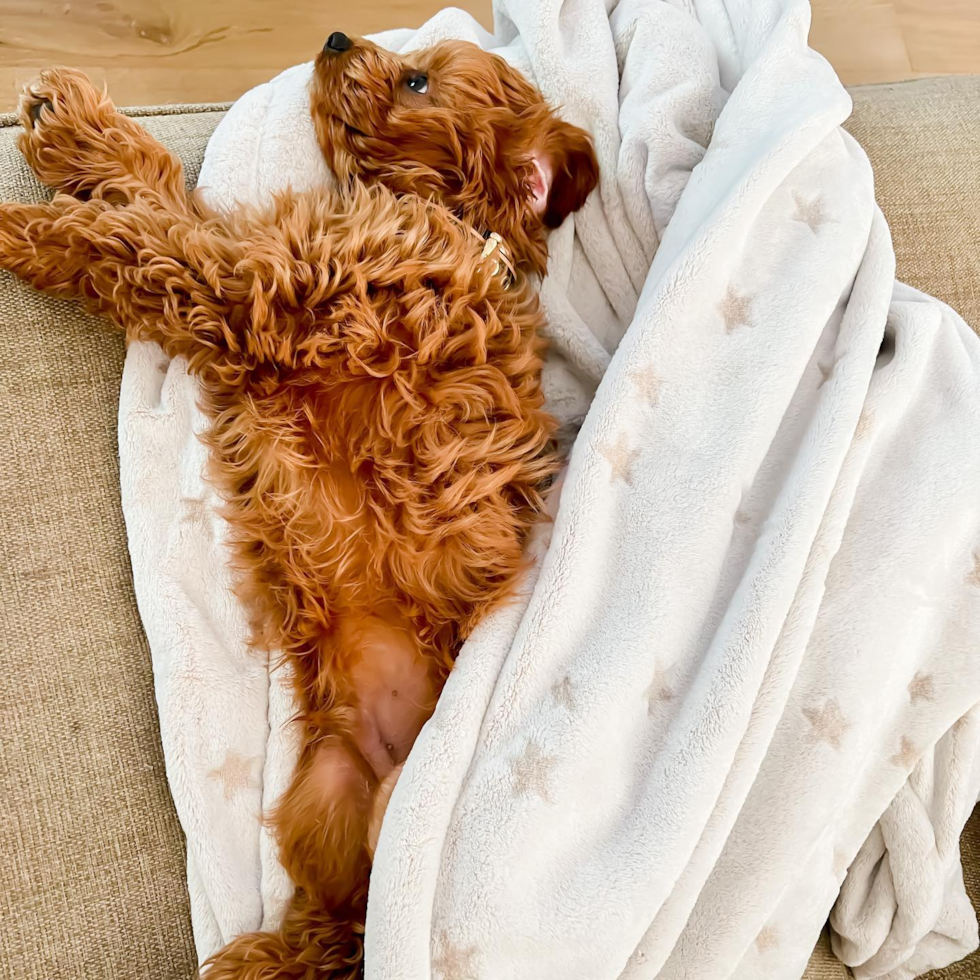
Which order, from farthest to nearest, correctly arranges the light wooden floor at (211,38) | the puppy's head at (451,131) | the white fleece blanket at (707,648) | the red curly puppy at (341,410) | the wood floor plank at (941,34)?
the wood floor plank at (941,34)
the light wooden floor at (211,38)
the puppy's head at (451,131)
the red curly puppy at (341,410)
the white fleece blanket at (707,648)

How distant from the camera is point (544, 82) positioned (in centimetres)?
159

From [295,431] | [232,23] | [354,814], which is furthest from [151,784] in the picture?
[232,23]

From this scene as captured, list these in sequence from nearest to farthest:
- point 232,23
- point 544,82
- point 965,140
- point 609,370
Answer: point 609,370 → point 544,82 → point 965,140 → point 232,23

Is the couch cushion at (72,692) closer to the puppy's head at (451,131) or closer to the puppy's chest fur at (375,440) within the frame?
the puppy's chest fur at (375,440)

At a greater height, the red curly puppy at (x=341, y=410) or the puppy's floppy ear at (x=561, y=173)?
the puppy's floppy ear at (x=561, y=173)

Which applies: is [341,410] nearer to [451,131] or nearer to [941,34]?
[451,131]

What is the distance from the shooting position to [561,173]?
1522 mm

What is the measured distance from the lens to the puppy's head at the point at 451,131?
1426 mm

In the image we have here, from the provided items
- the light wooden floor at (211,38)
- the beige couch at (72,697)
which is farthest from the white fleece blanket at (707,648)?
the light wooden floor at (211,38)

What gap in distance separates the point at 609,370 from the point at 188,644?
2.49 ft

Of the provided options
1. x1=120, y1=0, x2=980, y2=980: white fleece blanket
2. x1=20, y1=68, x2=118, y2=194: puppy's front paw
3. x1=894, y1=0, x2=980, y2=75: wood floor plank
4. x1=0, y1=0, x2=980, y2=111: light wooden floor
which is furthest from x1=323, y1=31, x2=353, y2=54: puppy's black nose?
x1=894, y1=0, x2=980, y2=75: wood floor plank

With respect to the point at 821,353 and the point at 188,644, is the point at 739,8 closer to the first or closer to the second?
the point at 821,353

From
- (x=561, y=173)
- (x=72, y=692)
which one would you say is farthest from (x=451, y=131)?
(x=72, y=692)

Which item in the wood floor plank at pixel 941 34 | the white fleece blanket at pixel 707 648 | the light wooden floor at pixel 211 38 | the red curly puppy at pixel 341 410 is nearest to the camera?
the white fleece blanket at pixel 707 648
